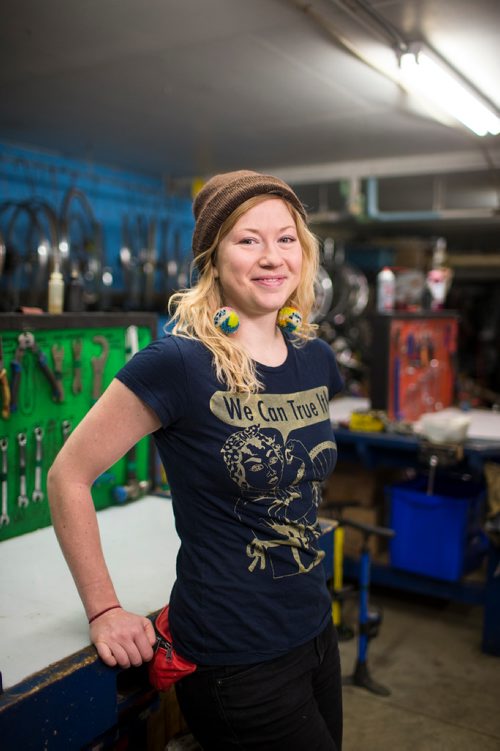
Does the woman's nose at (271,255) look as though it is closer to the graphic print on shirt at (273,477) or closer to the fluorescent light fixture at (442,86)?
the graphic print on shirt at (273,477)

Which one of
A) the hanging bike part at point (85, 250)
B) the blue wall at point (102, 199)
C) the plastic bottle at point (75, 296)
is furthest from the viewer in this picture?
the blue wall at point (102, 199)

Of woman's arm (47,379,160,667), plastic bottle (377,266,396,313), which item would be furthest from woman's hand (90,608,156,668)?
plastic bottle (377,266,396,313)

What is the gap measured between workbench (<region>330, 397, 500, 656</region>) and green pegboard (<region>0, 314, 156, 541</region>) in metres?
1.84

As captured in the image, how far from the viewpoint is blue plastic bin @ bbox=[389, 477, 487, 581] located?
3.63 metres

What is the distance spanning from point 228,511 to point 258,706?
1.15 feet

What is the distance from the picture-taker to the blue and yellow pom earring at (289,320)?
1600 mm

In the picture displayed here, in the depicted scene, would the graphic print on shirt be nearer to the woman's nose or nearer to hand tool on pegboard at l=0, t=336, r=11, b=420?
the woman's nose

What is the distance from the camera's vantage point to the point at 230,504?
1.29 meters

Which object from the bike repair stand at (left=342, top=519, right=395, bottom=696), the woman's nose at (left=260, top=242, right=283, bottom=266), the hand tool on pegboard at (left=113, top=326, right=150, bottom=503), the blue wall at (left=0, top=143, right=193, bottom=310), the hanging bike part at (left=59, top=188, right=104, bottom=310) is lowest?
the bike repair stand at (left=342, top=519, right=395, bottom=696)

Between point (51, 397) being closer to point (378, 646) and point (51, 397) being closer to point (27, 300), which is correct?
point (378, 646)

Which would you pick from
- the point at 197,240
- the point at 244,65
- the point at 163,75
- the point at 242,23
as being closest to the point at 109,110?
the point at 163,75

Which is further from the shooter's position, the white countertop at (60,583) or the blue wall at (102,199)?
the blue wall at (102,199)

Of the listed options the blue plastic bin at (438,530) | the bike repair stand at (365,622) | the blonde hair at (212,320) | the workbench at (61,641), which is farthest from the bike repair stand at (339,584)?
the blonde hair at (212,320)

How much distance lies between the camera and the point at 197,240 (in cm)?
147
